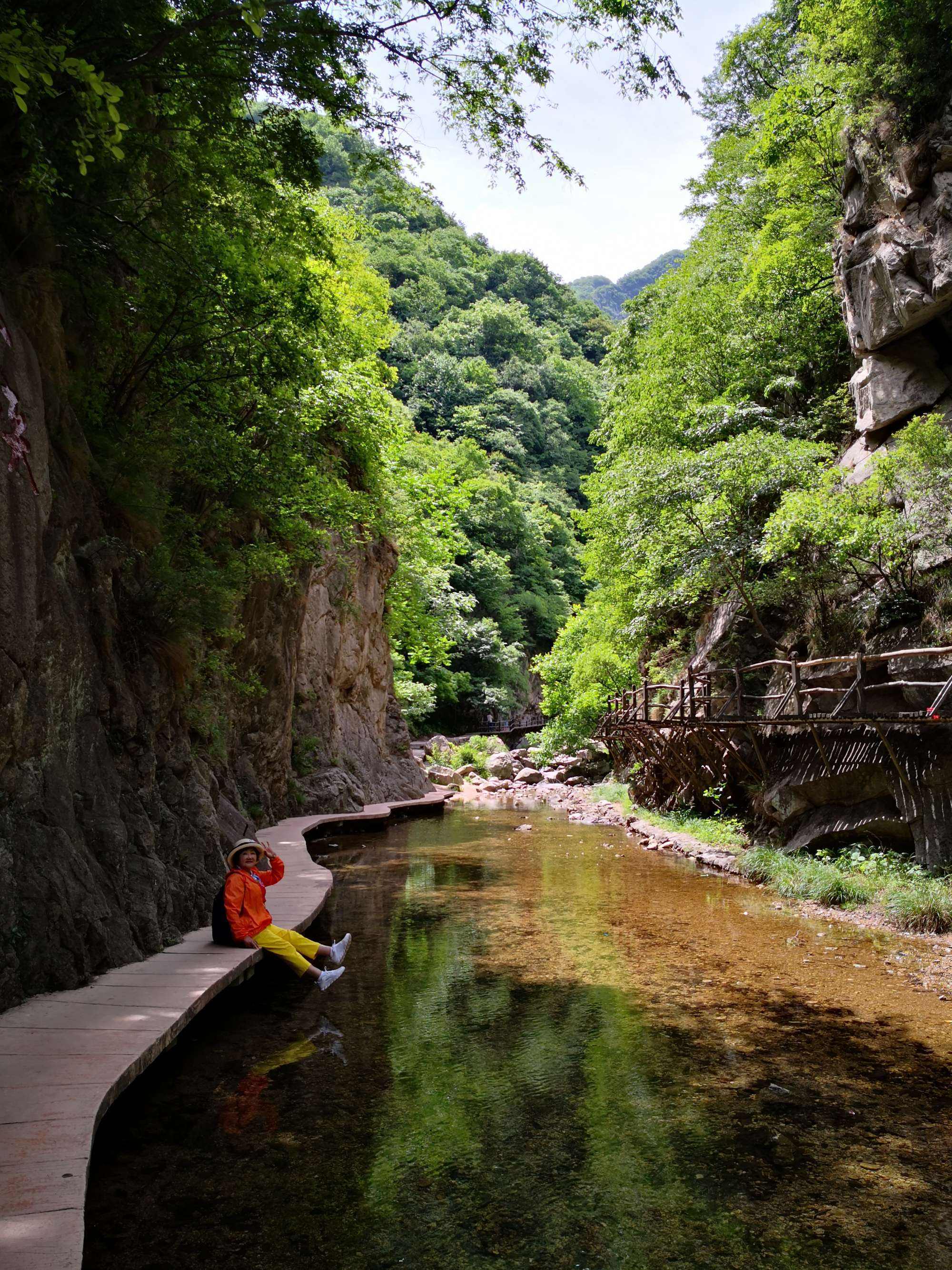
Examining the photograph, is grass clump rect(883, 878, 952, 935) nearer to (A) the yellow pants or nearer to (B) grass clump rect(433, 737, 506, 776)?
(A) the yellow pants

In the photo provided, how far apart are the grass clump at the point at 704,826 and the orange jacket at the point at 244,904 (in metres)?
10.0

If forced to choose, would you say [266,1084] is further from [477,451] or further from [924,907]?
[477,451]

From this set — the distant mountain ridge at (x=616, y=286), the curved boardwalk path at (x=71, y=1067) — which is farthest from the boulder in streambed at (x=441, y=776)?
the distant mountain ridge at (x=616, y=286)

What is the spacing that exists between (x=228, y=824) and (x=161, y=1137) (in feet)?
21.0

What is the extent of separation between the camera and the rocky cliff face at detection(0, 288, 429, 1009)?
605cm

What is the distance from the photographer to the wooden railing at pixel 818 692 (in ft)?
34.6

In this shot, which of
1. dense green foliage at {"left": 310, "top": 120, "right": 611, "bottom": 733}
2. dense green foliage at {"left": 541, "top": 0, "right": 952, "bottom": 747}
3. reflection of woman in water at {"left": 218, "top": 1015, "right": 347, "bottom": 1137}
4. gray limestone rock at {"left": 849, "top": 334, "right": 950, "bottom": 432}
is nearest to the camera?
reflection of woman in water at {"left": 218, "top": 1015, "right": 347, "bottom": 1137}

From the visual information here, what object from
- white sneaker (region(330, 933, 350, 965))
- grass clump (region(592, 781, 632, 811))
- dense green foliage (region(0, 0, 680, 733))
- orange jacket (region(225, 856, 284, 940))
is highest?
dense green foliage (region(0, 0, 680, 733))

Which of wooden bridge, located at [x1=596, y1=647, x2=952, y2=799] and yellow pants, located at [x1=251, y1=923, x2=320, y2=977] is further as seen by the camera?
wooden bridge, located at [x1=596, y1=647, x2=952, y2=799]

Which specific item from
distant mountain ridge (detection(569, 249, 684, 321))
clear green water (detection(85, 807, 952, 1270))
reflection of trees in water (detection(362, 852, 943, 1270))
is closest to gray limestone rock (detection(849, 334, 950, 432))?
clear green water (detection(85, 807, 952, 1270))

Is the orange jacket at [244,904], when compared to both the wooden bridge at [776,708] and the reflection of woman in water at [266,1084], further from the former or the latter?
the wooden bridge at [776,708]

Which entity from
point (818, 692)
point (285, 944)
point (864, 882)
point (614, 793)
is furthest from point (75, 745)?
point (614, 793)

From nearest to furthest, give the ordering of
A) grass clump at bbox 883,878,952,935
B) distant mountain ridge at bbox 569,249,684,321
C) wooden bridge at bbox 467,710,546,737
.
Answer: grass clump at bbox 883,878,952,935 < wooden bridge at bbox 467,710,546,737 < distant mountain ridge at bbox 569,249,684,321

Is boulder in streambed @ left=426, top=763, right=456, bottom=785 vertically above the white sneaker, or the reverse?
the white sneaker
